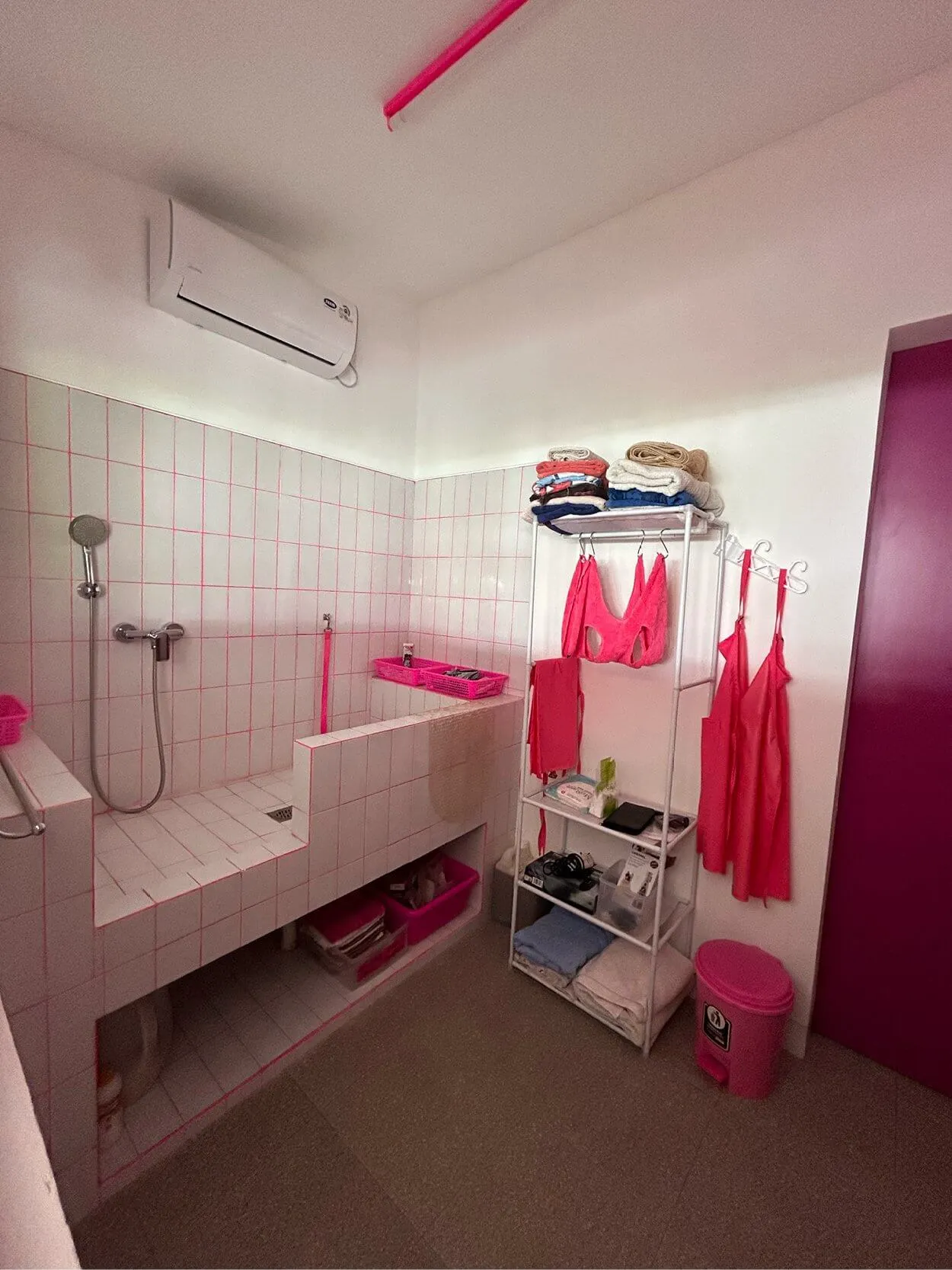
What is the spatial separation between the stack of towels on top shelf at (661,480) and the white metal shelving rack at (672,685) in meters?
0.04

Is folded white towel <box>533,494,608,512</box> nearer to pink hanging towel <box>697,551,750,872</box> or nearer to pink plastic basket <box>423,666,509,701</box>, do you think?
pink hanging towel <box>697,551,750,872</box>

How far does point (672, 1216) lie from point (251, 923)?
3.92ft

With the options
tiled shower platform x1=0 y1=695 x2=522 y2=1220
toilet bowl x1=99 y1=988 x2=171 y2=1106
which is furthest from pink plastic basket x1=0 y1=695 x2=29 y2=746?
toilet bowl x1=99 y1=988 x2=171 y2=1106

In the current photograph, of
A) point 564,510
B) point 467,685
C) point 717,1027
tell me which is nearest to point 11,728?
point 467,685

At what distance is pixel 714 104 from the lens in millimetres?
1439

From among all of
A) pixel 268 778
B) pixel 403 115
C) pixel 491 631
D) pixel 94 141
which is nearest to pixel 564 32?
pixel 403 115

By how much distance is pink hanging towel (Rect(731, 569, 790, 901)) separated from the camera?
1592 mm

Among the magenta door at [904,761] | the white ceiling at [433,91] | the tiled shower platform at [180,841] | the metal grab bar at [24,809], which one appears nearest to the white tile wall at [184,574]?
the tiled shower platform at [180,841]

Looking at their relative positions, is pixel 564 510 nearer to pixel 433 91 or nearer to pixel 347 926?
pixel 433 91

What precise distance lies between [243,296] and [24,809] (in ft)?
5.46

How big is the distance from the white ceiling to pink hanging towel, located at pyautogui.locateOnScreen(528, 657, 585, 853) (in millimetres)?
1608

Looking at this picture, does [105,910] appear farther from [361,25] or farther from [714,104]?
[714,104]

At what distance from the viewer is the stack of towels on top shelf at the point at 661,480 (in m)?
1.54

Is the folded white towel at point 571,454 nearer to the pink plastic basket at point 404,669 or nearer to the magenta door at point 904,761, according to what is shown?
the magenta door at point 904,761
